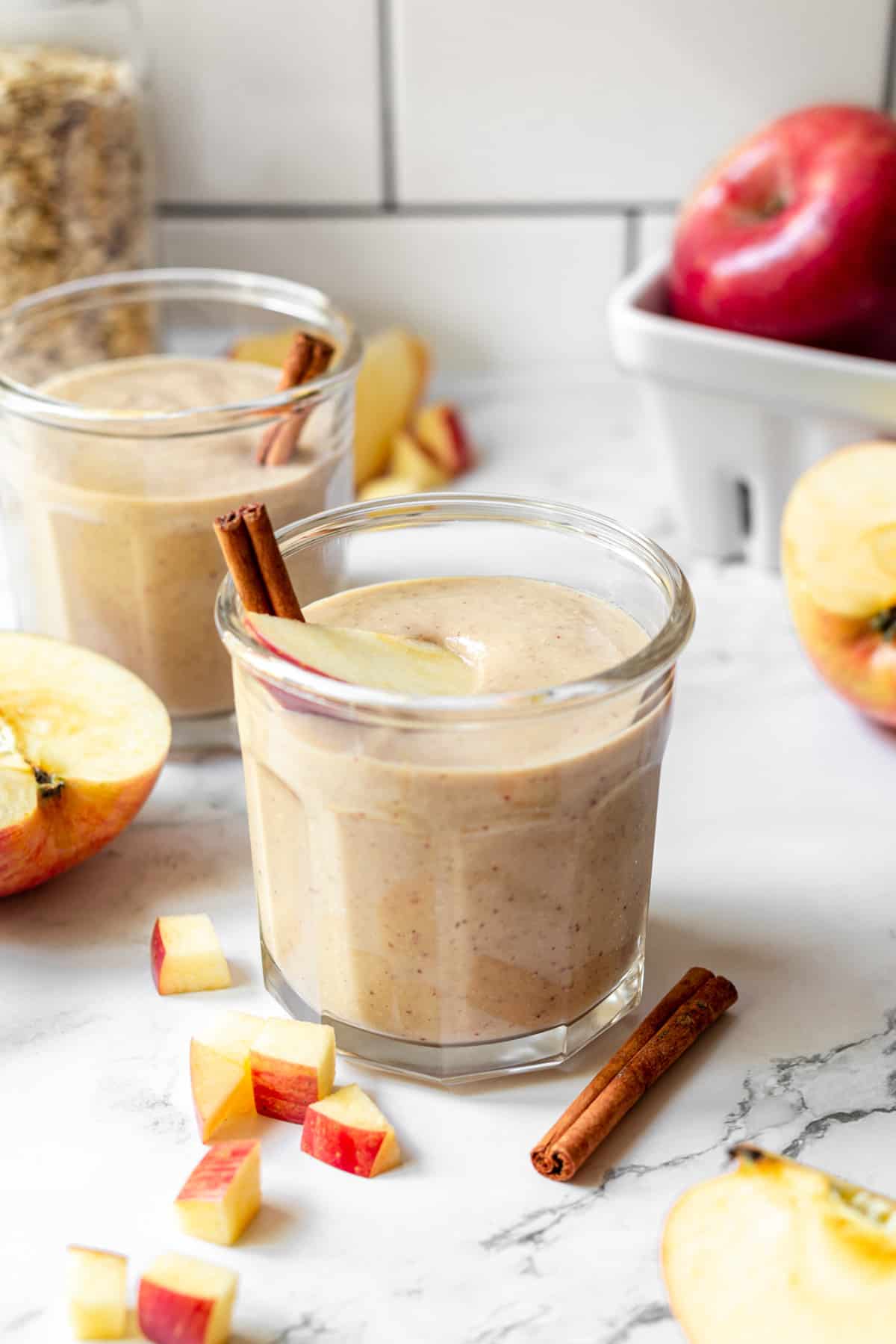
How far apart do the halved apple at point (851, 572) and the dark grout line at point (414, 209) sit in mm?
489

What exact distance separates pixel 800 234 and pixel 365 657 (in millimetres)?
529

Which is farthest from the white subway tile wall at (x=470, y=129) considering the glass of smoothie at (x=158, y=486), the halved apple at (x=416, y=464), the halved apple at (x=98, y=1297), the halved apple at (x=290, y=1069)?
the halved apple at (x=98, y=1297)

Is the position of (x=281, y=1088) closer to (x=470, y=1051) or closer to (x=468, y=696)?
(x=470, y=1051)

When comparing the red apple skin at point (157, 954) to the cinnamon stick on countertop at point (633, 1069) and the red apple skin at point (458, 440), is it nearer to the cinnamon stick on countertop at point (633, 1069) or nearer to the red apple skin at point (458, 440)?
the cinnamon stick on countertop at point (633, 1069)

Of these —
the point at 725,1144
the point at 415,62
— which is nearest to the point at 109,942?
the point at 725,1144

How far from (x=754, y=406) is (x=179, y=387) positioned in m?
0.37

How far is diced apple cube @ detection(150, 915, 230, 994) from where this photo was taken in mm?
679

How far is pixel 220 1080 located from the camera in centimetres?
60

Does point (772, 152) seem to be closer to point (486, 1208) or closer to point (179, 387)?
point (179, 387)

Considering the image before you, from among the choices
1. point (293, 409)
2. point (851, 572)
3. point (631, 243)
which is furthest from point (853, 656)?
point (631, 243)

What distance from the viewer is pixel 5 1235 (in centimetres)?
55

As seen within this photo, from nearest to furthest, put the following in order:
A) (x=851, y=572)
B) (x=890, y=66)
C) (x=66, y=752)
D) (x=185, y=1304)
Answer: (x=185, y=1304), (x=66, y=752), (x=851, y=572), (x=890, y=66)

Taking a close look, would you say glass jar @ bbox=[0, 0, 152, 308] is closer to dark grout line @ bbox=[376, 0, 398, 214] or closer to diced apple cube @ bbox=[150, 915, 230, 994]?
dark grout line @ bbox=[376, 0, 398, 214]

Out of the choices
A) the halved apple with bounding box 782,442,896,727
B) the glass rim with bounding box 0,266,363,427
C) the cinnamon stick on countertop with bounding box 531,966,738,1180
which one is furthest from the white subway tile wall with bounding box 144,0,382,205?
the cinnamon stick on countertop with bounding box 531,966,738,1180
